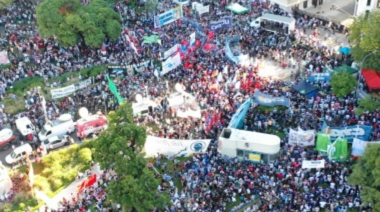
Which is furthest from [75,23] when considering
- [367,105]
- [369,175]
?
[369,175]

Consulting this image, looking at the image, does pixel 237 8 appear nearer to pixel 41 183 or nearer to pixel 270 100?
pixel 270 100

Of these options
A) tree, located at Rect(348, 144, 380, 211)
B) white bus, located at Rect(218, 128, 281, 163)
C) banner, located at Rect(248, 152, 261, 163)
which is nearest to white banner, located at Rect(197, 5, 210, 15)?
white bus, located at Rect(218, 128, 281, 163)

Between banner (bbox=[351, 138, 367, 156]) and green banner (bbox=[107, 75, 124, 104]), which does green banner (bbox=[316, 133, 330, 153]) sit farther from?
green banner (bbox=[107, 75, 124, 104])

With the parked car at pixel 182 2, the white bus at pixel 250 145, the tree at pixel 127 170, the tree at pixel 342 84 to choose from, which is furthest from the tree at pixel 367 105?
the parked car at pixel 182 2

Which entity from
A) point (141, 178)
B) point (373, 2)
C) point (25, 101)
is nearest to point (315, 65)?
point (373, 2)

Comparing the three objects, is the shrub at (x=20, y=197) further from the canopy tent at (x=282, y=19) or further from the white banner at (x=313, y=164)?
the canopy tent at (x=282, y=19)

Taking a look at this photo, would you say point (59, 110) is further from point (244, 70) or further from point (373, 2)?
point (373, 2)

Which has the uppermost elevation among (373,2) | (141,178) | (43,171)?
(373,2)
